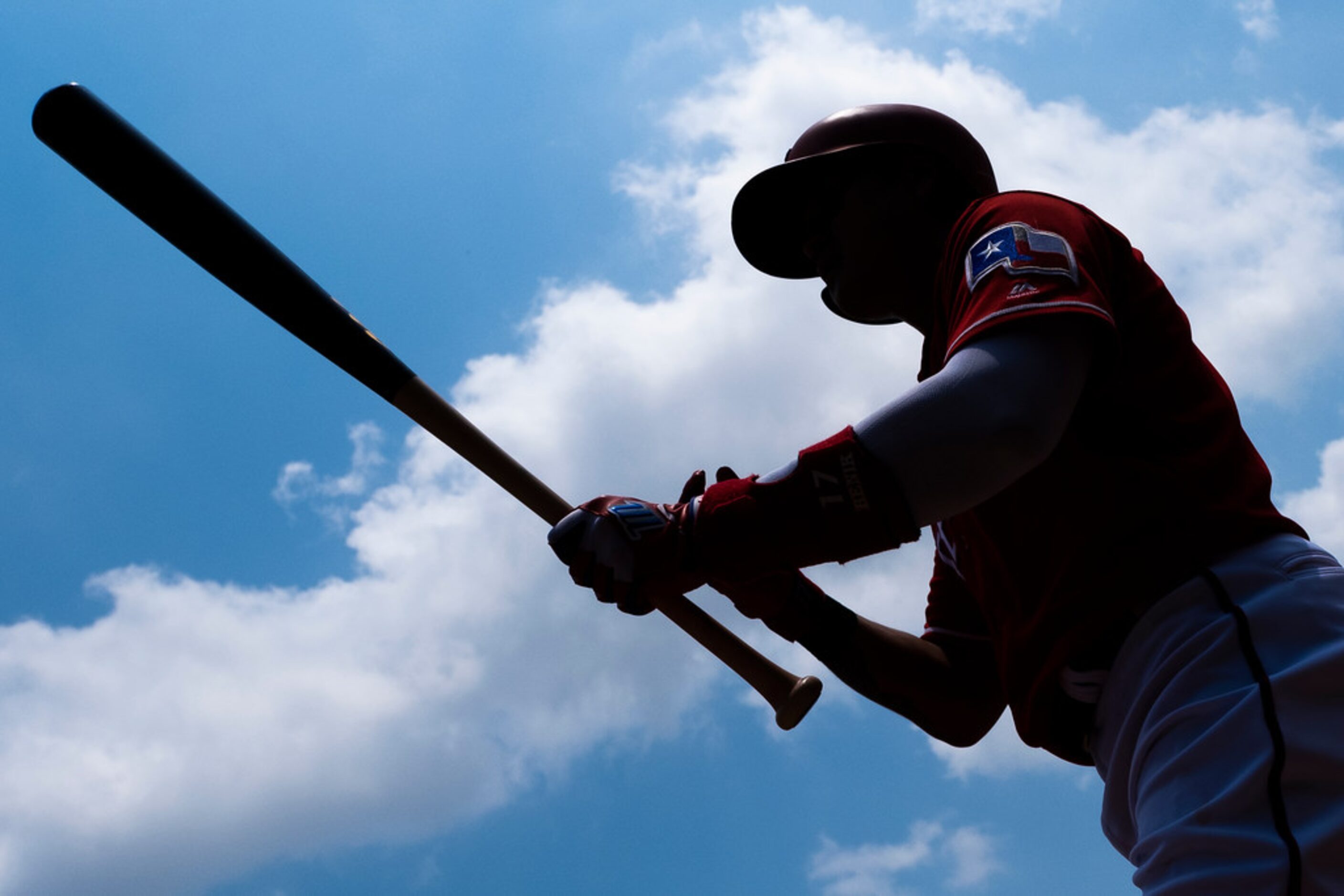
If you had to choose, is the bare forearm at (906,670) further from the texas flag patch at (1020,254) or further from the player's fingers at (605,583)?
the texas flag patch at (1020,254)

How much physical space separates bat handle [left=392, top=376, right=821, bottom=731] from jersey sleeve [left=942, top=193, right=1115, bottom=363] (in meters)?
1.46

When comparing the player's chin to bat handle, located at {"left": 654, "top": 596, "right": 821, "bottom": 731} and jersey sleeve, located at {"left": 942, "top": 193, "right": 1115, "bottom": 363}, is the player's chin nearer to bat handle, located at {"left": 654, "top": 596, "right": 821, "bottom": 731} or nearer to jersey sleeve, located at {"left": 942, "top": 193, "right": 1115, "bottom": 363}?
jersey sleeve, located at {"left": 942, "top": 193, "right": 1115, "bottom": 363}

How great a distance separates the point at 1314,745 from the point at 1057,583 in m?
0.67

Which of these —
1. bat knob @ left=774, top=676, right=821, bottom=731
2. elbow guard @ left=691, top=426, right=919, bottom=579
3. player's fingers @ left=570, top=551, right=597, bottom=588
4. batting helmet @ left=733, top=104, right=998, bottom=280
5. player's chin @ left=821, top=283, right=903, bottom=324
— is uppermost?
batting helmet @ left=733, top=104, right=998, bottom=280

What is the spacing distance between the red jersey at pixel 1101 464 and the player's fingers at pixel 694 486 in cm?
80

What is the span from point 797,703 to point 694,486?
110cm

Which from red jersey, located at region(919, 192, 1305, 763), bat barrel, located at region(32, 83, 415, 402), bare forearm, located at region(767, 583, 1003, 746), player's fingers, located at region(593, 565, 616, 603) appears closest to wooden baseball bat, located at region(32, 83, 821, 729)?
bat barrel, located at region(32, 83, 415, 402)

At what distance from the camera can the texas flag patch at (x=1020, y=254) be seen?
2424 millimetres

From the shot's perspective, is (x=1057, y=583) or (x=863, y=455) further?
(x=1057, y=583)

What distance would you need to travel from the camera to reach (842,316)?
3873 mm

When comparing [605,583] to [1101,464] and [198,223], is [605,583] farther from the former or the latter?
[198,223]

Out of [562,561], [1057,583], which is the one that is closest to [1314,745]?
[1057,583]

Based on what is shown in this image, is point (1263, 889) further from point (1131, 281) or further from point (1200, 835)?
point (1131, 281)

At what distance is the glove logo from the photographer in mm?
2573
